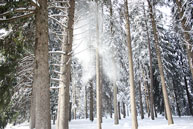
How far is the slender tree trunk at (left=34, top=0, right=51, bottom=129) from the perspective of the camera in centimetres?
410

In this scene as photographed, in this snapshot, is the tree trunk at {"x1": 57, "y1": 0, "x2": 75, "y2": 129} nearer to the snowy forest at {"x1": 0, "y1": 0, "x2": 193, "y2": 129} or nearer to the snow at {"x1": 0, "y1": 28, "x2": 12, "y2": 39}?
the snowy forest at {"x1": 0, "y1": 0, "x2": 193, "y2": 129}

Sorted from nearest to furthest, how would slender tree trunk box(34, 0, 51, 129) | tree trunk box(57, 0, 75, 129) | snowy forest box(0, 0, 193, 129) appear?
slender tree trunk box(34, 0, 51, 129)
snowy forest box(0, 0, 193, 129)
tree trunk box(57, 0, 75, 129)

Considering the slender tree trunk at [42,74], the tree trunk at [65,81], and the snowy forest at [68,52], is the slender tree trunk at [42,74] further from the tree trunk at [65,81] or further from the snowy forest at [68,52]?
the tree trunk at [65,81]

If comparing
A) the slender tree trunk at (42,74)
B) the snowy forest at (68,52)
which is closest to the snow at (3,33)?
the snowy forest at (68,52)

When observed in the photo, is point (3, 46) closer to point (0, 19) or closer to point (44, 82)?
point (0, 19)

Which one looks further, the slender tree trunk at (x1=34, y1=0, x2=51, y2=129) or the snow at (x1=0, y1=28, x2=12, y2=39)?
the snow at (x1=0, y1=28, x2=12, y2=39)

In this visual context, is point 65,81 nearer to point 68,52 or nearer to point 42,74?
point 68,52

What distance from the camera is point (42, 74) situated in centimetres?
429

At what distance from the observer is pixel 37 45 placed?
14.6ft

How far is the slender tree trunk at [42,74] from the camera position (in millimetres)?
4102

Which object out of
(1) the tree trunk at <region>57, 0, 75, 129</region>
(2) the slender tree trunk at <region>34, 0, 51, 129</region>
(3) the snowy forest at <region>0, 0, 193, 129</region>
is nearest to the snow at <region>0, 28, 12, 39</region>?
(3) the snowy forest at <region>0, 0, 193, 129</region>

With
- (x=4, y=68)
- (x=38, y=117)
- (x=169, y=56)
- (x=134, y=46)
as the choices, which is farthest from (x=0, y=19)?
(x=169, y=56)

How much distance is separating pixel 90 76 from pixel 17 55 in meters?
13.7

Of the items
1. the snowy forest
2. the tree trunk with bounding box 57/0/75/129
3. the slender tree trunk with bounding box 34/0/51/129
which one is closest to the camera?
the slender tree trunk with bounding box 34/0/51/129
